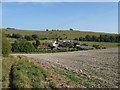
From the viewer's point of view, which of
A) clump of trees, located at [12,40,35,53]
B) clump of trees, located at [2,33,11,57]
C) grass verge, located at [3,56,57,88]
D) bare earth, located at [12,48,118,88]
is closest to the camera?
grass verge, located at [3,56,57,88]

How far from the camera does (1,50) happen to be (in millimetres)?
35188

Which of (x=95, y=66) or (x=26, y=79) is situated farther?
(x=95, y=66)

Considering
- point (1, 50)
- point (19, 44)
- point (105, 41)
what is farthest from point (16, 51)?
point (105, 41)

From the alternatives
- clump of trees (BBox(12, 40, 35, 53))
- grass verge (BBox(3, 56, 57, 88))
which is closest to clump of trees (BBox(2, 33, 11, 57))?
grass verge (BBox(3, 56, 57, 88))

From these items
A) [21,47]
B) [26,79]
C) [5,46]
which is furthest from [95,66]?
[21,47]

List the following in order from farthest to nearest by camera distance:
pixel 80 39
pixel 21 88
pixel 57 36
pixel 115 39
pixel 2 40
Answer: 1. pixel 57 36
2. pixel 80 39
3. pixel 115 39
4. pixel 2 40
5. pixel 21 88

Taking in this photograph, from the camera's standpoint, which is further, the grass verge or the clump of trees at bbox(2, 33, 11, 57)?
the clump of trees at bbox(2, 33, 11, 57)

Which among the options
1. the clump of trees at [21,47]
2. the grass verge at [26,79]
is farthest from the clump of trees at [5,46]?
the clump of trees at [21,47]

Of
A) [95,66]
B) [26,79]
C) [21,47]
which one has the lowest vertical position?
[21,47]

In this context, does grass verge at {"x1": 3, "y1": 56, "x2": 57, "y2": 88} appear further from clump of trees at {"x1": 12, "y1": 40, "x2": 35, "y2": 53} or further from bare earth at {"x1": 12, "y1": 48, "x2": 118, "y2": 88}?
clump of trees at {"x1": 12, "y1": 40, "x2": 35, "y2": 53}

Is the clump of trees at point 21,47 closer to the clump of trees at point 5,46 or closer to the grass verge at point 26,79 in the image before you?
the clump of trees at point 5,46

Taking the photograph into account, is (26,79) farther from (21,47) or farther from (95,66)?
(21,47)

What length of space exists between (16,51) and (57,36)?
175 feet

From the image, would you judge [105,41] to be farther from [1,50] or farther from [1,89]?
[1,89]
